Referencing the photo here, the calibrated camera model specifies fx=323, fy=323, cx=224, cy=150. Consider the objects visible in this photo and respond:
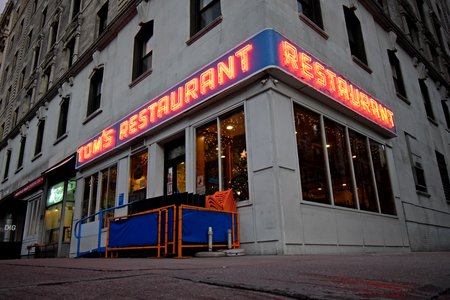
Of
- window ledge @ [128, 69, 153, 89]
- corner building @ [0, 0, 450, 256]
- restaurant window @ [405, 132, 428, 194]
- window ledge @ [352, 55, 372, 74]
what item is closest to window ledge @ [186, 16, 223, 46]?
corner building @ [0, 0, 450, 256]

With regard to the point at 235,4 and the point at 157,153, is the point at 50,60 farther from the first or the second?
the point at 235,4

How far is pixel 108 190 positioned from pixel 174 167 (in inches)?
150

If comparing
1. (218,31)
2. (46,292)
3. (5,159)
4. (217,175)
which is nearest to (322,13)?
(218,31)

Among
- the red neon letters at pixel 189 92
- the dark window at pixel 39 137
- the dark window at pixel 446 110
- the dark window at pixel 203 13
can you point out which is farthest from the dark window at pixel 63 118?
the dark window at pixel 446 110

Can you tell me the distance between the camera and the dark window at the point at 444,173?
595 inches

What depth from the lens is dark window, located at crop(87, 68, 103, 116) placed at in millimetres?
15289

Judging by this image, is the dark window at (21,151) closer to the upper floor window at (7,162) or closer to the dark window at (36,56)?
the upper floor window at (7,162)

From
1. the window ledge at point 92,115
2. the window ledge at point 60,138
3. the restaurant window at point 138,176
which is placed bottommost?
the restaurant window at point 138,176

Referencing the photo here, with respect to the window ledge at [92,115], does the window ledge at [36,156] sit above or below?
below

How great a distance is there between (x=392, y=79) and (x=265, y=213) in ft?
34.9

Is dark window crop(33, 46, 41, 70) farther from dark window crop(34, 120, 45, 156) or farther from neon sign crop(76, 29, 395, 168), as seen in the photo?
neon sign crop(76, 29, 395, 168)

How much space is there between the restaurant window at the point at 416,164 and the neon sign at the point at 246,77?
6.86 ft

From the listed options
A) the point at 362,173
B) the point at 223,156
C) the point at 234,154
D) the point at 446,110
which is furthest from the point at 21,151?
the point at 446,110

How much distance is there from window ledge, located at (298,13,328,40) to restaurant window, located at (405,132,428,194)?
6340 millimetres
